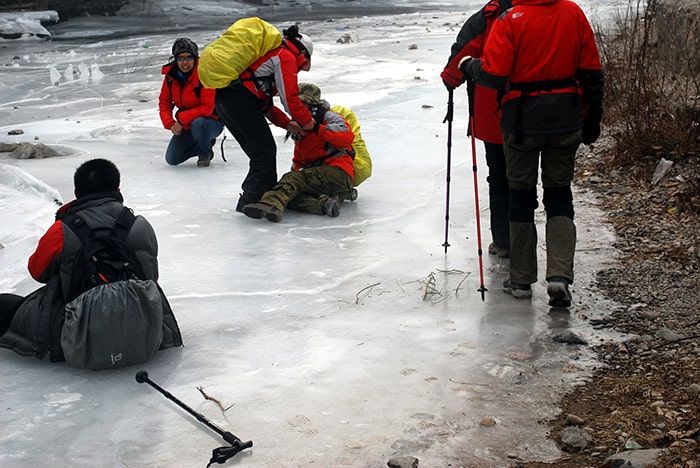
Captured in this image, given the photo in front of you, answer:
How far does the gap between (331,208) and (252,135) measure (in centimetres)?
83

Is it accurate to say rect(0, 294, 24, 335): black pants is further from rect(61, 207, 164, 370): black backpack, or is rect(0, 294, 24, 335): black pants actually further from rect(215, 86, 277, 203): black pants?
rect(215, 86, 277, 203): black pants

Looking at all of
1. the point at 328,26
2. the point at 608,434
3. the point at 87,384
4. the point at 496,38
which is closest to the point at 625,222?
the point at 496,38

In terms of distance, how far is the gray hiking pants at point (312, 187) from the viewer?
7191 millimetres

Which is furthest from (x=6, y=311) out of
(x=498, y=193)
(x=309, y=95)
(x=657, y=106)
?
(x=657, y=106)

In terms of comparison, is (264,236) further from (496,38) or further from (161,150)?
(161,150)

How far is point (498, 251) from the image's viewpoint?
6.03 metres

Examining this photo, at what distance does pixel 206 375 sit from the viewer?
441 centimetres

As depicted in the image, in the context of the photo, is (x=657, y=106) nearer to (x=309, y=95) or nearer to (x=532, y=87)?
(x=309, y=95)

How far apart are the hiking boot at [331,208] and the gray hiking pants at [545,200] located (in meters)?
2.11

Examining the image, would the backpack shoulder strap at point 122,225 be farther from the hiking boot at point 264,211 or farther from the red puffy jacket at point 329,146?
the red puffy jacket at point 329,146

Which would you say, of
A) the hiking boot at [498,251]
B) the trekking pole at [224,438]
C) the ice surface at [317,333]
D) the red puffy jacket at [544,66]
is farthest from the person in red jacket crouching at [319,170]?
the trekking pole at [224,438]

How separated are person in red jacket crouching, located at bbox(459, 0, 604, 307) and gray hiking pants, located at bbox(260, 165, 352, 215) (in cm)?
221

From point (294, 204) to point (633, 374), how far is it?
3.63 m

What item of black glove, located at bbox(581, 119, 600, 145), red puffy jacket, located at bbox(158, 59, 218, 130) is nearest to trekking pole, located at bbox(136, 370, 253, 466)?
black glove, located at bbox(581, 119, 600, 145)
